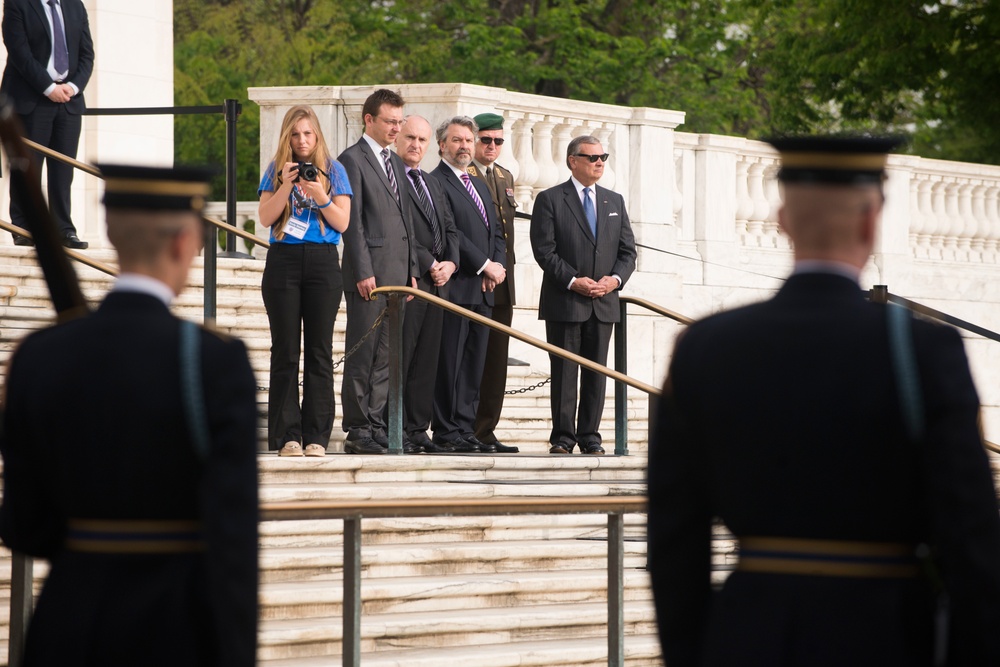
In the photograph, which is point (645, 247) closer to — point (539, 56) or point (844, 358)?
point (844, 358)

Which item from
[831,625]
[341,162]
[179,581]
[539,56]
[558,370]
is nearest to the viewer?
[831,625]

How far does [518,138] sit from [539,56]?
1991 cm

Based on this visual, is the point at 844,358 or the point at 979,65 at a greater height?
the point at 979,65

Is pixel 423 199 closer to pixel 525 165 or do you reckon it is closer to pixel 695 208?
pixel 525 165

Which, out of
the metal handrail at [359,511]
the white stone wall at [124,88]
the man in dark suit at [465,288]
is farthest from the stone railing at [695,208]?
the metal handrail at [359,511]

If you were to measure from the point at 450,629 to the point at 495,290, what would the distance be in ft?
11.9

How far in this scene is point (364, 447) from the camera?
10070 millimetres

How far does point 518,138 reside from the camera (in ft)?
47.7

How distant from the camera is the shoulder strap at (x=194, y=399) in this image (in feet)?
10.9

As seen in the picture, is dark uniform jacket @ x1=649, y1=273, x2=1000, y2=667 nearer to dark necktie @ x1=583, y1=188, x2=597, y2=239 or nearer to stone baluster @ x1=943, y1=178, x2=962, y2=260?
dark necktie @ x1=583, y1=188, x2=597, y2=239

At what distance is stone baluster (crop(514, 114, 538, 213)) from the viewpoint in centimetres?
1441

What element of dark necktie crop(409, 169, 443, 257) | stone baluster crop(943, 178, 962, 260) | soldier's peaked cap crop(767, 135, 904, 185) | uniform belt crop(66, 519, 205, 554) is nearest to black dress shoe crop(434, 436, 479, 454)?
dark necktie crop(409, 169, 443, 257)

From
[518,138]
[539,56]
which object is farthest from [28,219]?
[539,56]

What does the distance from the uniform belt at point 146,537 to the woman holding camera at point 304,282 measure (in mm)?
6008
